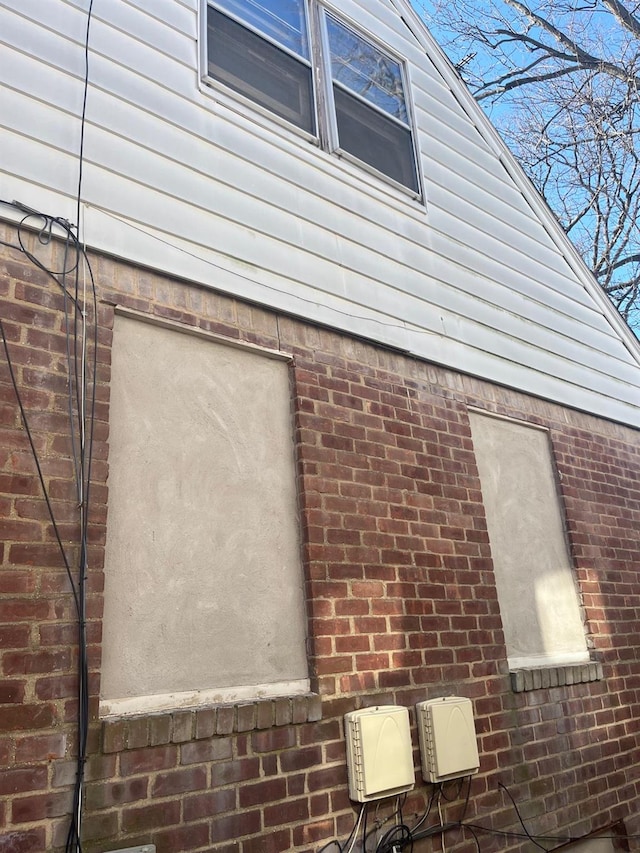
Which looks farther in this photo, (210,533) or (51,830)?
(210,533)

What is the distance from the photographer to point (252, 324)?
11.4ft

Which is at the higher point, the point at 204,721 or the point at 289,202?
the point at 289,202

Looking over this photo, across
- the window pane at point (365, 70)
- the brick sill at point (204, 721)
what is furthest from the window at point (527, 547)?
the window pane at point (365, 70)

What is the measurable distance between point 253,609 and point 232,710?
46 centimetres

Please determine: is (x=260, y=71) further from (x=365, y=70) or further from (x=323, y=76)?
(x=365, y=70)

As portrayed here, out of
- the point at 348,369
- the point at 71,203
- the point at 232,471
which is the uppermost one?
the point at 71,203

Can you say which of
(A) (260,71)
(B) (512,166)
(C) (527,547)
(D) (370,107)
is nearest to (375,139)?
(D) (370,107)

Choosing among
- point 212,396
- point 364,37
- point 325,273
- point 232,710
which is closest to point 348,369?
point 325,273

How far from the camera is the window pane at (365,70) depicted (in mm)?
4832

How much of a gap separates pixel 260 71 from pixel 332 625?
3319mm

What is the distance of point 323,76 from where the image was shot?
4.61 metres

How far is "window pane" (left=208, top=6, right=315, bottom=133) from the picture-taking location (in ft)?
13.1

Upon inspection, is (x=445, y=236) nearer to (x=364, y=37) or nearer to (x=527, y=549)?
(x=364, y=37)

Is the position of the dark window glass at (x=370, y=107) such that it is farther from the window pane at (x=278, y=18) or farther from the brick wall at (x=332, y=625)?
the brick wall at (x=332, y=625)
